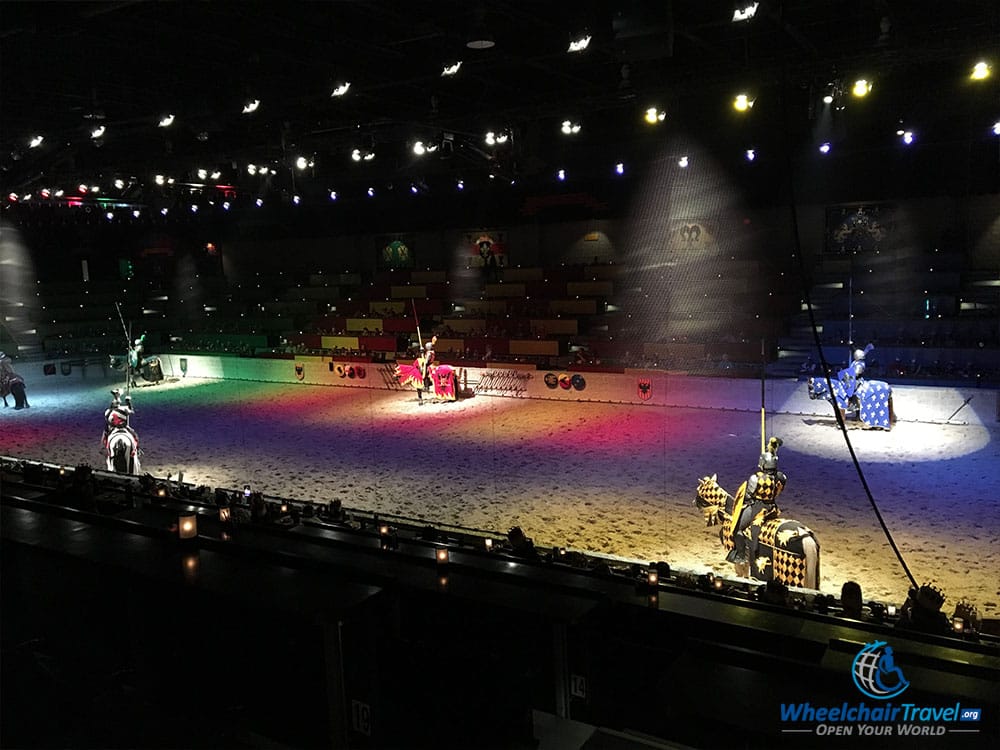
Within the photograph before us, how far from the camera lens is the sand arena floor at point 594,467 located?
21.5 ft

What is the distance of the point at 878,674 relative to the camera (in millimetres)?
2205

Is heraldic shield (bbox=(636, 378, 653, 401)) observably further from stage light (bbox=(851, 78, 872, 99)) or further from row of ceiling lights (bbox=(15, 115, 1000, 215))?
stage light (bbox=(851, 78, 872, 99))

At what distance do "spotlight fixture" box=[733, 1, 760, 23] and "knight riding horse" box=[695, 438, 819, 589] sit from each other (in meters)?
4.06

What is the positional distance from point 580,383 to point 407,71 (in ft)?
23.2

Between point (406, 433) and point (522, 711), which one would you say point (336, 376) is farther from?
point (522, 711)

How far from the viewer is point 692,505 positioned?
7.77 meters

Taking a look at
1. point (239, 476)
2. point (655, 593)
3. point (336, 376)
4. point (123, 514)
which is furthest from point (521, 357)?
point (655, 593)

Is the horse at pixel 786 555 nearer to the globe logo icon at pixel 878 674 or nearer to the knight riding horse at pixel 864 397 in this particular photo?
the globe logo icon at pixel 878 674

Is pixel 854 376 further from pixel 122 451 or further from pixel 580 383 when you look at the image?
pixel 122 451

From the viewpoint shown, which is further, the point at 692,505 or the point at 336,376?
the point at 336,376

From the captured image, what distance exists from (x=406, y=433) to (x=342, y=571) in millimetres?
9305

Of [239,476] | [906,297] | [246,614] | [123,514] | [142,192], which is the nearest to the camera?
[246,614]

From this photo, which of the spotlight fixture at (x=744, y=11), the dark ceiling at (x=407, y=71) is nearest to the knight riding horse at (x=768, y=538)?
the dark ceiling at (x=407, y=71)

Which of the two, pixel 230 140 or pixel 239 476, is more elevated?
pixel 230 140
